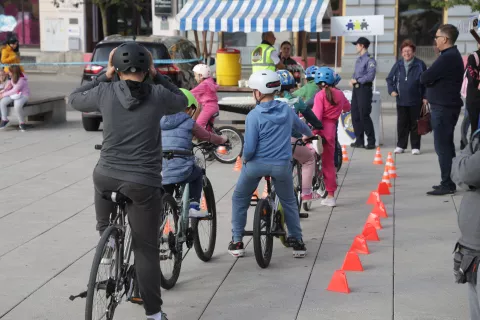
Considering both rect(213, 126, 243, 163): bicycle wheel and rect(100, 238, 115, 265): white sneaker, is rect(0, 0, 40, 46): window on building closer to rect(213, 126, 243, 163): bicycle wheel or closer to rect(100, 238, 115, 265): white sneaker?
rect(213, 126, 243, 163): bicycle wheel

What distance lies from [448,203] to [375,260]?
8.97 feet

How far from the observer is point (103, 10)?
2934cm

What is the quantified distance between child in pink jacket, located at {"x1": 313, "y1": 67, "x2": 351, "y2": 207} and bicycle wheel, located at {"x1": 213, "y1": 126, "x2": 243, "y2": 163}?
306 cm

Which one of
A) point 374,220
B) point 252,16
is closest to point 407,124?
point 252,16

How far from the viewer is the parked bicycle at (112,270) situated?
15.5 ft

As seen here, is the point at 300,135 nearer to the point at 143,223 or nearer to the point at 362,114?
the point at 143,223

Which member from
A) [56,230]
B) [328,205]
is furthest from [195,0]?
[56,230]

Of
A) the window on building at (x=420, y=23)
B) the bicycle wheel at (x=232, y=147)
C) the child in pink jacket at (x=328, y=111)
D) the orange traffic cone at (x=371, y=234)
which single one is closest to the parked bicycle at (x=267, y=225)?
the orange traffic cone at (x=371, y=234)

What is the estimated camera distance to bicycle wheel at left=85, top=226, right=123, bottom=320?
186 inches

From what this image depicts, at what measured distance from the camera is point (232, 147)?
41.0 ft

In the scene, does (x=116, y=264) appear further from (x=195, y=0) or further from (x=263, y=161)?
(x=195, y=0)

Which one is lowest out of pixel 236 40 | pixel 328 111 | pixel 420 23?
pixel 328 111

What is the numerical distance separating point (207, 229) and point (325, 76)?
288cm

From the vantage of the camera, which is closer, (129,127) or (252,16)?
(129,127)
